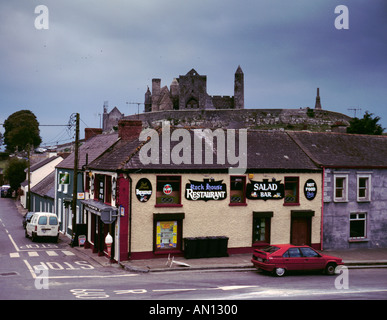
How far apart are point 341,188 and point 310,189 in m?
2.48

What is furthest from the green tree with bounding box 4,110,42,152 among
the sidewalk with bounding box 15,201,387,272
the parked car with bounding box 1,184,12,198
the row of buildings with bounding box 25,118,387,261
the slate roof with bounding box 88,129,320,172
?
the sidewalk with bounding box 15,201,387,272

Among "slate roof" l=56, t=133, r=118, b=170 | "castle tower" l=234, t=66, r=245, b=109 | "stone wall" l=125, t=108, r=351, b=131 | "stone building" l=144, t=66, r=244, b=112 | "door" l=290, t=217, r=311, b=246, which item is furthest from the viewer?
"castle tower" l=234, t=66, r=245, b=109

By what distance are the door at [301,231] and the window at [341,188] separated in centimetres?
264

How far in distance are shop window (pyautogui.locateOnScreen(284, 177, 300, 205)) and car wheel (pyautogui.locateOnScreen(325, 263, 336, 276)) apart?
21.4 feet

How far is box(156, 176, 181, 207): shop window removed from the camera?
24672 mm

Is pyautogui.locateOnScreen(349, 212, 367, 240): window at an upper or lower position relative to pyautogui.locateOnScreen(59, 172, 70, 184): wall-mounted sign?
lower

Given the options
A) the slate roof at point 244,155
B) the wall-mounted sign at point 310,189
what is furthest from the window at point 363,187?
the slate roof at point 244,155

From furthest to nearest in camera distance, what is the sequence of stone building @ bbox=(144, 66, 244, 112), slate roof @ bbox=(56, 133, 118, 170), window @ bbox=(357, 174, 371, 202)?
stone building @ bbox=(144, 66, 244, 112), slate roof @ bbox=(56, 133, 118, 170), window @ bbox=(357, 174, 371, 202)

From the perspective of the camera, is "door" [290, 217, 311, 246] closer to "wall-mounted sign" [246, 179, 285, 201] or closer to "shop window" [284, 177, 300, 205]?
"shop window" [284, 177, 300, 205]

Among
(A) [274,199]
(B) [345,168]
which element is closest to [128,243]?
(A) [274,199]

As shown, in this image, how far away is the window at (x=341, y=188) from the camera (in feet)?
93.5

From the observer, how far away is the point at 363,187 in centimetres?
2945

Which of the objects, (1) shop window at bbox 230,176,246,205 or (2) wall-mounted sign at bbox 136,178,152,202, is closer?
(2) wall-mounted sign at bbox 136,178,152,202

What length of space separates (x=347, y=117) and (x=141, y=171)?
60280mm
